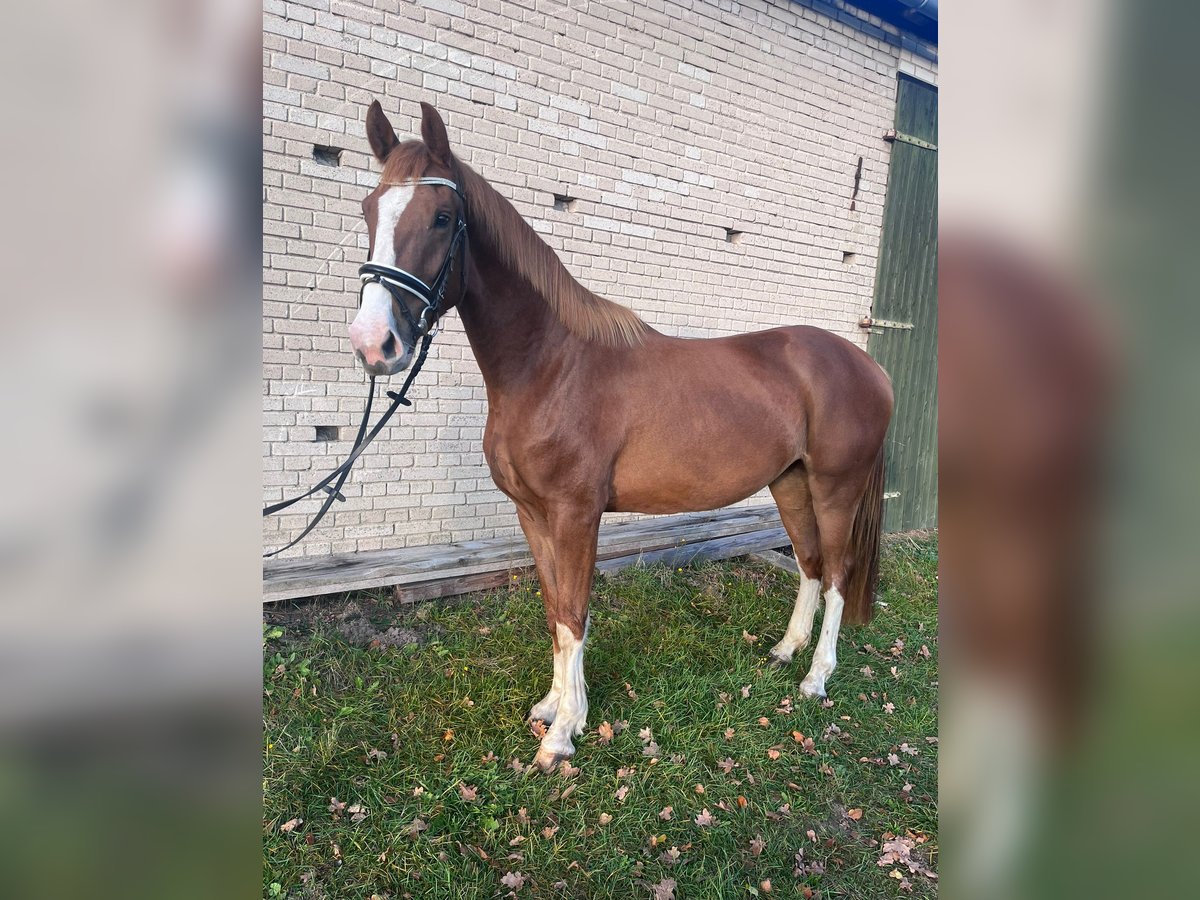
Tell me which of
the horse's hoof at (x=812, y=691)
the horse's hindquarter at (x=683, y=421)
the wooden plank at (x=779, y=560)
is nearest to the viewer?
the horse's hindquarter at (x=683, y=421)

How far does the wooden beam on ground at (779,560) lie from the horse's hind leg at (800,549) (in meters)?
1.15

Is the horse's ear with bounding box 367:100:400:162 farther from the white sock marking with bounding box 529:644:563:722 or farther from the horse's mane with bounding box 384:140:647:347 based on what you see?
the white sock marking with bounding box 529:644:563:722

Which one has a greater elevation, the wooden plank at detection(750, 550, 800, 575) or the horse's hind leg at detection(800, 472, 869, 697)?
the horse's hind leg at detection(800, 472, 869, 697)

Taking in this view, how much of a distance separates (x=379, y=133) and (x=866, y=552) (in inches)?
111

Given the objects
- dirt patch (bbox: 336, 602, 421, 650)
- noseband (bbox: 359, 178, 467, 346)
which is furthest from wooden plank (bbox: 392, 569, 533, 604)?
noseband (bbox: 359, 178, 467, 346)

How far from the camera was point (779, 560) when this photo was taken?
178 inches

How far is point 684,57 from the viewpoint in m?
4.27

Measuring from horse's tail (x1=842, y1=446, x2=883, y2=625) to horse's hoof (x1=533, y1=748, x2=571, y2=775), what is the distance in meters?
1.68

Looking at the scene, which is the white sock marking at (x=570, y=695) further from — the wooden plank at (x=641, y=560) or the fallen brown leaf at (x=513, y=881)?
the wooden plank at (x=641, y=560)

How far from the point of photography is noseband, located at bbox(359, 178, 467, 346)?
1.85 meters

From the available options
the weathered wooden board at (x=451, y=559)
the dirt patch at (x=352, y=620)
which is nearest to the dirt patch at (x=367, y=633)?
the dirt patch at (x=352, y=620)

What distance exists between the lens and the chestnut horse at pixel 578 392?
1.93 metres
